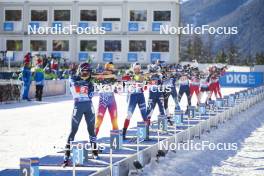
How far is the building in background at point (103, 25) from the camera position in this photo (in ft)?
171

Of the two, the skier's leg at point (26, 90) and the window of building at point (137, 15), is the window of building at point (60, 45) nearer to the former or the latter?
the window of building at point (137, 15)

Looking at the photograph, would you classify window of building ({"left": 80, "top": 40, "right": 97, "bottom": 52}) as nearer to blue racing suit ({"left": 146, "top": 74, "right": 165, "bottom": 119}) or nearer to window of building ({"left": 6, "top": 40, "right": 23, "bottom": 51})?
window of building ({"left": 6, "top": 40, "right": 23, "bottom": 51})

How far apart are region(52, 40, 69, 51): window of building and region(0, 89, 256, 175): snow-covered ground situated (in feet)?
89.5

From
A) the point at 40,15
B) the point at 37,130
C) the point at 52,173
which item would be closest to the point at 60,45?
the point at 40,15

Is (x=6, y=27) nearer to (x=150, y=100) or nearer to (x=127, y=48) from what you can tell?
(x=127, y=48)

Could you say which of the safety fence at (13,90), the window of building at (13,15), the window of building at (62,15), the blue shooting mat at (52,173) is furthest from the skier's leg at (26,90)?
the window of building at (13,15)

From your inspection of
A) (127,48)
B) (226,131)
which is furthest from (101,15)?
(226,131)

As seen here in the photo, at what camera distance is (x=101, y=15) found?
2073 inches

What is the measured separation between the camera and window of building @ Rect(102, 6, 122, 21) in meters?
52.2

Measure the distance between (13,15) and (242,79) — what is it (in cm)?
2404

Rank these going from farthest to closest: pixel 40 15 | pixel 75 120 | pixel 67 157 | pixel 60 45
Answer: pixel 40 15
pixel 60 45
pixel 75 120
pixel 67 157

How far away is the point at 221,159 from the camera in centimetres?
1341

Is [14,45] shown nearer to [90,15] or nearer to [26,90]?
[90,15]

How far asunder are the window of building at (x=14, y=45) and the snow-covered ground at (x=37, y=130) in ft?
94.5
